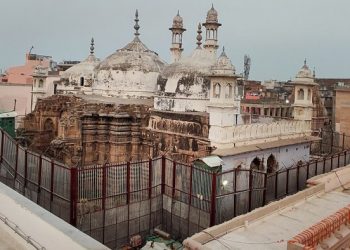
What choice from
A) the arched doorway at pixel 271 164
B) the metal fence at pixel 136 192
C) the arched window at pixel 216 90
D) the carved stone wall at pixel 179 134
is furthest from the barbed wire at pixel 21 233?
the arched doorway at pixel 271 164

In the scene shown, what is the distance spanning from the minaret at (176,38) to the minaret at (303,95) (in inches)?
329

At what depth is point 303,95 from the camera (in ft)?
57.9

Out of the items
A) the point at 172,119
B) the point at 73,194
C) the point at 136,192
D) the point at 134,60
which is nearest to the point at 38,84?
the point at 134,60

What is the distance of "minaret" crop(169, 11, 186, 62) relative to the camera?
78.4ft

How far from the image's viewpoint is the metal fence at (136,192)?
30.0 ft

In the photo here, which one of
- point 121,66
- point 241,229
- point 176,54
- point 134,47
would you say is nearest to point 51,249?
point 241,229

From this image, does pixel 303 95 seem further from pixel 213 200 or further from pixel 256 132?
pixel 213 200

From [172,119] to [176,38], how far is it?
35.3ft

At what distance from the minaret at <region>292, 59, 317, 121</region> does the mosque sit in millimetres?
42

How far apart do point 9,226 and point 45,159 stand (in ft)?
13.3

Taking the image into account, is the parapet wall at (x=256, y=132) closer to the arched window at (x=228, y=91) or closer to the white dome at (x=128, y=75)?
the arched window at (x=228, y=91)

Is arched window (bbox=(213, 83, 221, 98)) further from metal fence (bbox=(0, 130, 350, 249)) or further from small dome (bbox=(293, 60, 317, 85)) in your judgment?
small dome (bbox=(293, 60, 317, 85))

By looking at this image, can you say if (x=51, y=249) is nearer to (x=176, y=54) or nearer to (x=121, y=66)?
(x=121, y=66)

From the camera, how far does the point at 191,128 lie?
14.0m
